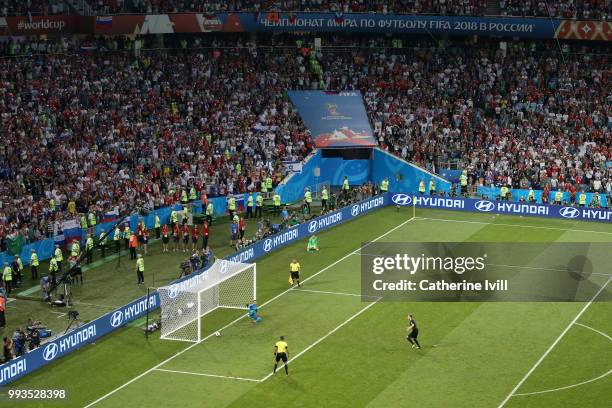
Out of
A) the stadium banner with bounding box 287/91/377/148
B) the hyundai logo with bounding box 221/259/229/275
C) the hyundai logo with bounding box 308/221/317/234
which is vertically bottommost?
the hyundai logo with bounding box 308/221/317/234

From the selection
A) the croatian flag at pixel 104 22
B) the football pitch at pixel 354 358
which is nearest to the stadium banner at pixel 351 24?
the croatian flag at pixel 104 22

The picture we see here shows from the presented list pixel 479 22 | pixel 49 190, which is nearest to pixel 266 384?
pixel 49 190

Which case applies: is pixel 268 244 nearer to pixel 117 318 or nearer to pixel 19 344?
pixel 117 318

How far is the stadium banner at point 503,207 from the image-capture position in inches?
2151

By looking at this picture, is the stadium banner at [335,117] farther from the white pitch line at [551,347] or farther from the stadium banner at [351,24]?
the white pitch line at [551,347]

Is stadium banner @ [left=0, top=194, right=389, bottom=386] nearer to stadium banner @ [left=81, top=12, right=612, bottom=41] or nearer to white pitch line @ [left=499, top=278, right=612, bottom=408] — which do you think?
white pitch line @ [left=499, top=278, right=612, bottom=408]

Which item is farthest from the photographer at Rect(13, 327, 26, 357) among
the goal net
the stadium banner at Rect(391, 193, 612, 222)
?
the stadium banner at Rect(391, 193, 612, 222)

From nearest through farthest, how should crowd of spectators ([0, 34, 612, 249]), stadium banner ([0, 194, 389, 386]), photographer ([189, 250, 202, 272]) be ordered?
stadium banner ([0, 194, 389, 386]), photographer ([189, 250, 202, 272]), crowd of spectators ([0, 34, 612, 249])

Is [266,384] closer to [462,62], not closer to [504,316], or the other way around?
[504,316]

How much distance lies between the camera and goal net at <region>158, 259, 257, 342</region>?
3650 centimetres

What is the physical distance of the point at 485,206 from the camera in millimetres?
56781

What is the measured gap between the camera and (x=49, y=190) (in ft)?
166

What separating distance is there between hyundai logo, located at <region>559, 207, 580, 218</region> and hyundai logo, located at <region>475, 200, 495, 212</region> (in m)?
3.71

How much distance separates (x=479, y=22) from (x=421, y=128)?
27.4 feet
